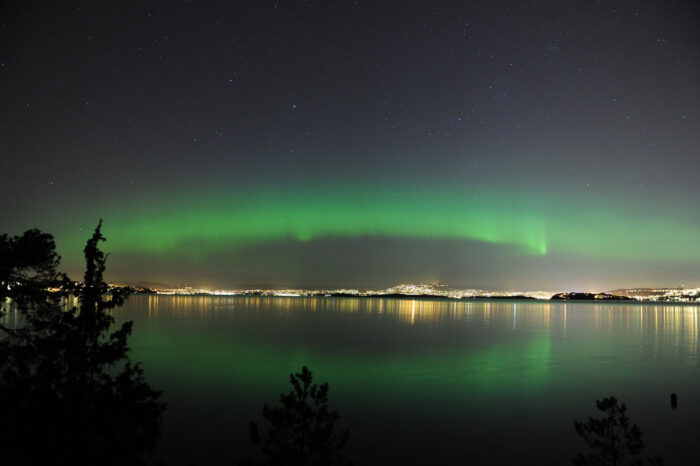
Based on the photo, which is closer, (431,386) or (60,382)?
(60,382)

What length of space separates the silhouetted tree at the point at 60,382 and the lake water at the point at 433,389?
23.6 ft

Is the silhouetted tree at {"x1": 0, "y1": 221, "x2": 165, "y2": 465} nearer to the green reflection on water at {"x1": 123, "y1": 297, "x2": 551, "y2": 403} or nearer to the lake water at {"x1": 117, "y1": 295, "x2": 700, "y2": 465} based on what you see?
the lake water at {"x1": 117, "y1": 295, "x2": 700, "y2": 465}

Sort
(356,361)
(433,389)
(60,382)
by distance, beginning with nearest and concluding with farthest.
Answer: (60,382) → (433,389) → (356,361)

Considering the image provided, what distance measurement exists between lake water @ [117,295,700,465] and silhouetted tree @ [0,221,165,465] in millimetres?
7183

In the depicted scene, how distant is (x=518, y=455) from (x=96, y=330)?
17.5 m

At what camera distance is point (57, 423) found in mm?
11891

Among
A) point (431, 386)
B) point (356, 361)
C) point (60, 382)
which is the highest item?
point (60, 382)

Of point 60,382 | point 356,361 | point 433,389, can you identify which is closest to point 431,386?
point 433,389

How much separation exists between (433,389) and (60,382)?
25420 millimetres

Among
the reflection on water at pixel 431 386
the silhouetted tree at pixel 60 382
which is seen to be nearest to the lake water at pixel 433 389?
the reflection on water at pixel 431 386

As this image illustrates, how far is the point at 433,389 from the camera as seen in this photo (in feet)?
109

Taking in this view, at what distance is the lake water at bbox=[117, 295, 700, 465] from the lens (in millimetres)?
21375

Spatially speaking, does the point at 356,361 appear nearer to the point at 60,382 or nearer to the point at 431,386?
the point at 431,386

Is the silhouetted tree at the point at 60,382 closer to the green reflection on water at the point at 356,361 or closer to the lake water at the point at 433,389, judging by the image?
the lake water at the point at 433,389
